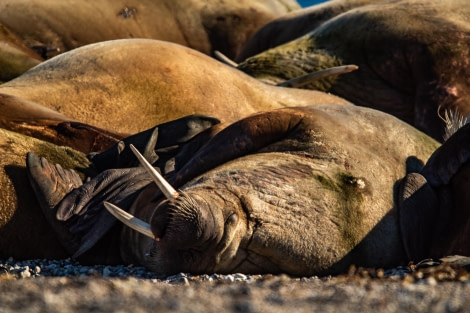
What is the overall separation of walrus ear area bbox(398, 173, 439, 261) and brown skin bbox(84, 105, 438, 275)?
0.06m

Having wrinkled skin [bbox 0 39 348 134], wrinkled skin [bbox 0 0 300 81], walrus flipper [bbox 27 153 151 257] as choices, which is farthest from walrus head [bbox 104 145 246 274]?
wrinkled skin [bbox 0 0 300 81]

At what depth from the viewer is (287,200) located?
5.00 meters

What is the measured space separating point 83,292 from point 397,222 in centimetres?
312

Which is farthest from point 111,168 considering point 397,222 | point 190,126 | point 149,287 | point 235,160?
point 149,287

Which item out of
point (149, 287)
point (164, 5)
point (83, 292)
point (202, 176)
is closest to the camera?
point (83, 292)

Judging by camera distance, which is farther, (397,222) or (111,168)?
(111,168)

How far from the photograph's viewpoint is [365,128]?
19.1 ft

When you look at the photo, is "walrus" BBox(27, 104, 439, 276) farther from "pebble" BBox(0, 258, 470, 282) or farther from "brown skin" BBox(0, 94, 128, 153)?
"brown skin" BBox(0, 94, 128, 153)

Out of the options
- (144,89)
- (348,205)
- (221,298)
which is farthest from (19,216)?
(221,298)

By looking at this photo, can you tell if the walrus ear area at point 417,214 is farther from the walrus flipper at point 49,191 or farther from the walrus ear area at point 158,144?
the walrus flipper at point 49,191

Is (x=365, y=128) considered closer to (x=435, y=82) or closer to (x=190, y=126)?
(x=190, y=126)

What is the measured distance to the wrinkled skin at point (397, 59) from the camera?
9.44 meters

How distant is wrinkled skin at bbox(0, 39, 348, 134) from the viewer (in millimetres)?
8164

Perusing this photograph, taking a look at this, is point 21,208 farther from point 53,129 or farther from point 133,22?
point 133,22
